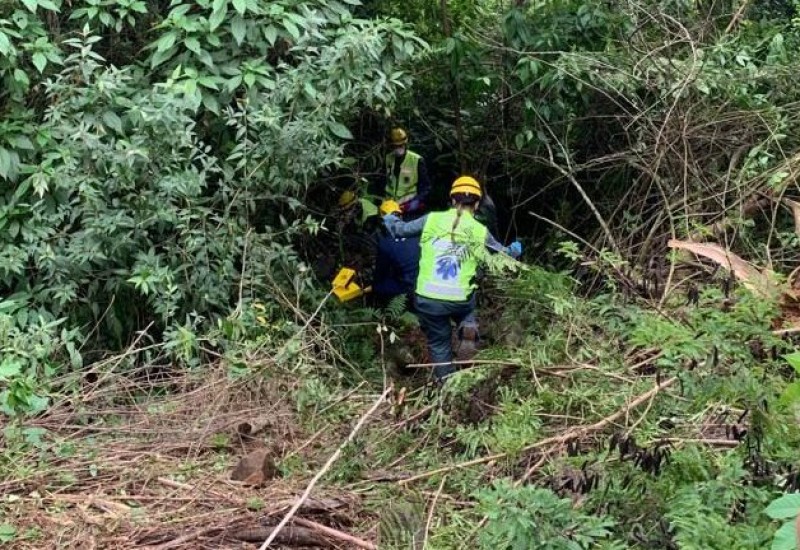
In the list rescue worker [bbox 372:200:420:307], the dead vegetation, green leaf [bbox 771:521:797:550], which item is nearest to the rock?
the dead vegetation

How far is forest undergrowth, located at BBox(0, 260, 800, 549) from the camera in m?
2.79

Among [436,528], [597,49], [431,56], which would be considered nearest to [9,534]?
[436,528]

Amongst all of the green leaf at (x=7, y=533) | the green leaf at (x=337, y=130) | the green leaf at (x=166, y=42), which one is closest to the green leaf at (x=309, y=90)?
the green leaf at (x=337, y=130)

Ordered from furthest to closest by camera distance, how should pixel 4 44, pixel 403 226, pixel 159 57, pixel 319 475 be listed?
1. pixel 403 226
2. pixel 159 57
3. pixel 4 44
4. pixel 319 475

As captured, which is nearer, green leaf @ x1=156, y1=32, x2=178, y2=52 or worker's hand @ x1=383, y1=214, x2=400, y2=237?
green leaf @ x1=156, y1=32, x2=178, y2=52

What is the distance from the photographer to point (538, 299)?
4.75 meters

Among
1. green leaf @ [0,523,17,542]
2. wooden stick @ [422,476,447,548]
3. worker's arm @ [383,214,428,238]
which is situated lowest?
green leaf @ [0,523,17,542]

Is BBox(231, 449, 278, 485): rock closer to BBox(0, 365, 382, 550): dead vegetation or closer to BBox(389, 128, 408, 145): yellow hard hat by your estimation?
BBox(0, 365, 382, 550): dead vegetation

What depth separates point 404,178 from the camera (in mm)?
7566

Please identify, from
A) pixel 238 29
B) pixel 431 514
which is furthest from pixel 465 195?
pixel 431 514

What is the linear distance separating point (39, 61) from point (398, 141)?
3.03 m

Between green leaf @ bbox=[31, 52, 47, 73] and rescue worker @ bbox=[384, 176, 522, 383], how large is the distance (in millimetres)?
2367

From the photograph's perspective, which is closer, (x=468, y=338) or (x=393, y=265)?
(x=468, y=338)

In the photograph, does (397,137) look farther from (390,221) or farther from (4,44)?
(4,44)
